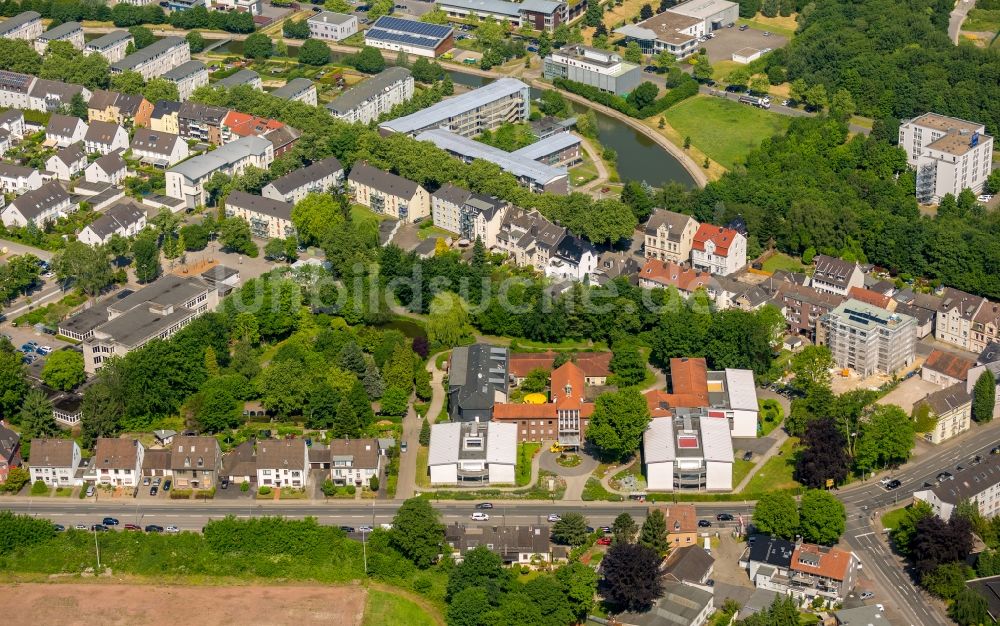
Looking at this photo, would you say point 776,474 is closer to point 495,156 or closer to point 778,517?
point 778,517

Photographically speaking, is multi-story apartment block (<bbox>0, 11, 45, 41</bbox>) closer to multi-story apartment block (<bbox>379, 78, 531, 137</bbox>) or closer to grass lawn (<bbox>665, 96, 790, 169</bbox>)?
multi-story apartment block (<bbox>379, 78, 531, 137</bbox>)

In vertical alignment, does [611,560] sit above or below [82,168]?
above

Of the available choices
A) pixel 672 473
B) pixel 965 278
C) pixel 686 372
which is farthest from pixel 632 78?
pixel 672 473

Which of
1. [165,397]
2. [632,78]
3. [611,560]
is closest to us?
[611,560]

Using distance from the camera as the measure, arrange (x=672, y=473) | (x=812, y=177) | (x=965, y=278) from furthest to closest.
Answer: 1. (x=812, y=177)
2. (x=965, y=278)
3. (x=672, y=473)

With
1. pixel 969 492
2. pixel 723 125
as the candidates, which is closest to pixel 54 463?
pixel 969 492

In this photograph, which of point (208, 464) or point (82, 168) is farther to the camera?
point (82, 168)

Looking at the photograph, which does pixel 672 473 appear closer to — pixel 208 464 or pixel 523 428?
pixel 523 428

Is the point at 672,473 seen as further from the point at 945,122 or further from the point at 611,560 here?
the point at 945,122
